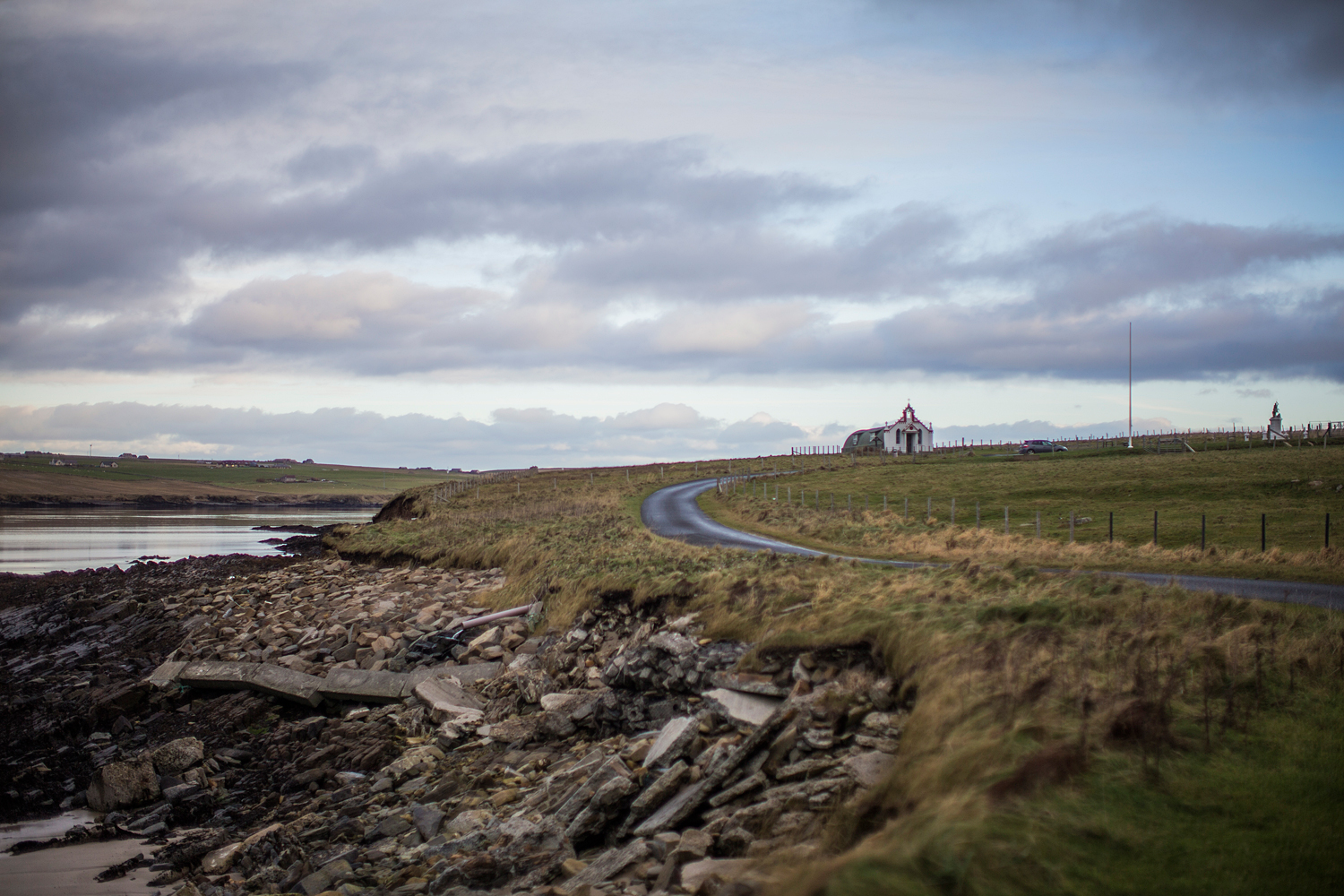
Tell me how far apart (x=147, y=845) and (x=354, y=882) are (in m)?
5.00

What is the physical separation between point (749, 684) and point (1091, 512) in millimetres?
37413

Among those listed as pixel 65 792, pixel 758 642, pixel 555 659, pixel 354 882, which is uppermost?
pixel 758 642

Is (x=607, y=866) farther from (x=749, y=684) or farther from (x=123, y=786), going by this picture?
(x=123, y=786)

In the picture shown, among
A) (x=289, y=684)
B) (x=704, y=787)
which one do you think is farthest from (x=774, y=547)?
(x=704, y=787)

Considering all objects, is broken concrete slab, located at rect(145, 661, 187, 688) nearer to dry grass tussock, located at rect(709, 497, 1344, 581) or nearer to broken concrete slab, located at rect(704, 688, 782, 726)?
broken concrete slab, located at rect(704, 688, 782, 726)

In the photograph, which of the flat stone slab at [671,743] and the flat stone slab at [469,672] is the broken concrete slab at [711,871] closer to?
the flat stone slab at [671,743]

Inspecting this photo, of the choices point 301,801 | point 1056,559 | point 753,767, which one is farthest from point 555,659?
point 1056,559

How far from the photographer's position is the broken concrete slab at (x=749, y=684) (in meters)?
9.81

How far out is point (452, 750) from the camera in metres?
13.0

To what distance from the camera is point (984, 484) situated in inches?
2250

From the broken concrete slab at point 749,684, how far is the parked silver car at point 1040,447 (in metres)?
86.2

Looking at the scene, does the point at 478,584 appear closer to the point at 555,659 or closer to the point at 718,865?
the point at 555,659

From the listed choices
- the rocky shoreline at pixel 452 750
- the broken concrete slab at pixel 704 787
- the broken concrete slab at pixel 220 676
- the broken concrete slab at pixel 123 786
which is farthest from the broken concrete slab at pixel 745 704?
the broken concrete slab at pixel 220 676

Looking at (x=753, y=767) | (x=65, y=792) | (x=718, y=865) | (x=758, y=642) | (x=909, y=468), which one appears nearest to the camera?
(x=718, y=865)
